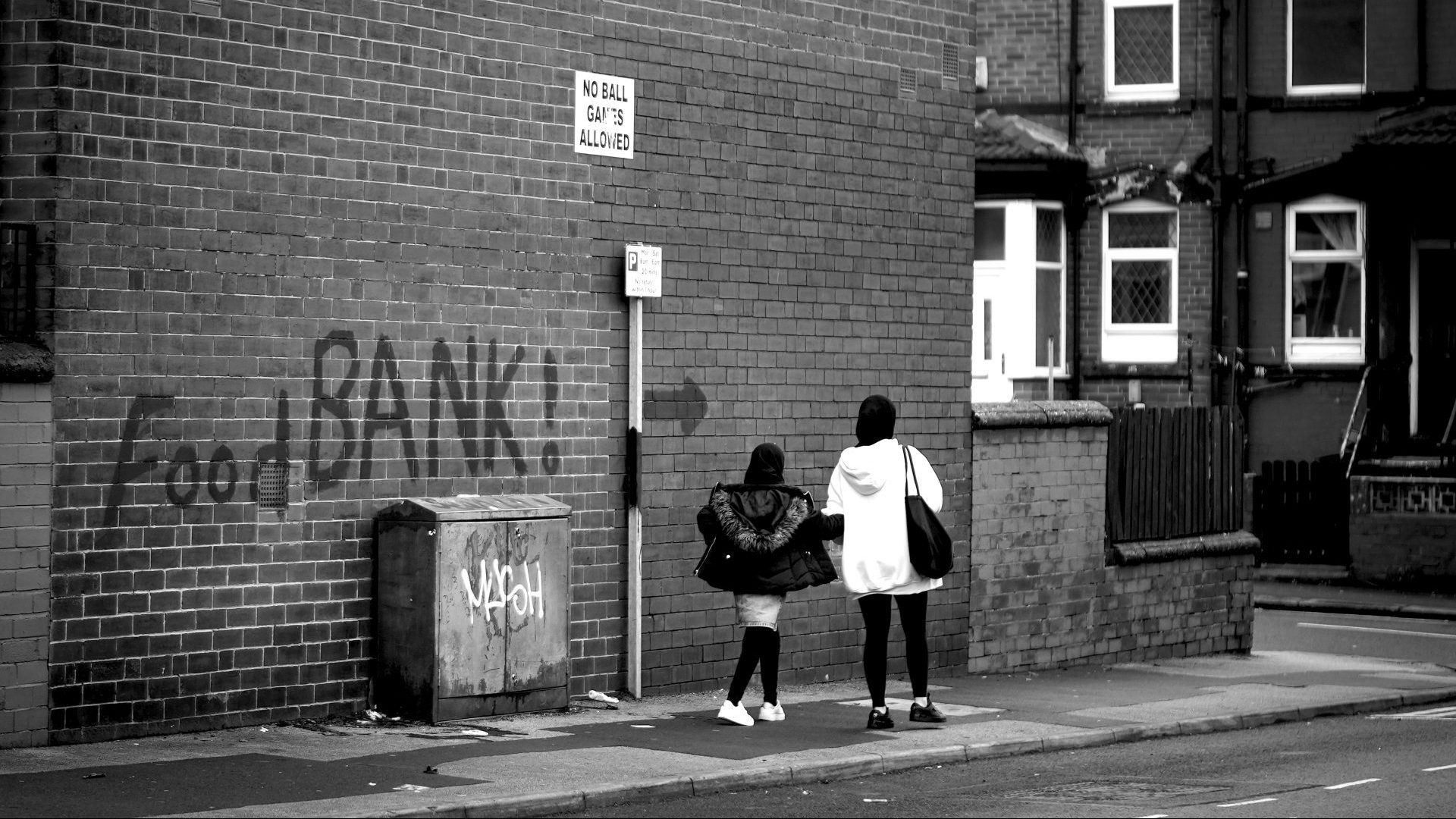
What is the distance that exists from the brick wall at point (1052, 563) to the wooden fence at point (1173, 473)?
0.91 feet

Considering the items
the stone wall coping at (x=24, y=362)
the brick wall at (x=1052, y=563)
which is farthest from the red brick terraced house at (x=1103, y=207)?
the stone wall coping at (x=24, y=362)

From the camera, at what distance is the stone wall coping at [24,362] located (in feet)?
30.8

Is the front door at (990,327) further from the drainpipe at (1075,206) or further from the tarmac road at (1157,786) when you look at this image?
the tarmac road at (1157,786)

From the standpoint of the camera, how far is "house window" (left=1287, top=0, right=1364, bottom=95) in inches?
1041

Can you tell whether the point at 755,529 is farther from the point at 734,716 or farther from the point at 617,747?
the point at 617,747

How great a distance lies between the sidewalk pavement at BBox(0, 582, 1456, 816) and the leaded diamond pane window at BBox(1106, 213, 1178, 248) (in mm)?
13560

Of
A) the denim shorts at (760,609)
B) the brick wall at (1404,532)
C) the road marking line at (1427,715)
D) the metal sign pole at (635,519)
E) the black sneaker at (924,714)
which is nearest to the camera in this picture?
the denim shorts at (760,609)

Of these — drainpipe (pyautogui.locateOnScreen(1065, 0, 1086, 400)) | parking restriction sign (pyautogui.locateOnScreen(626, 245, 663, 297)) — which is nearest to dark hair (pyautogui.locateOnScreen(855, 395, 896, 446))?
parking restriction sign (pyautogui.locateOnScreen(626, 245, 663, 297))

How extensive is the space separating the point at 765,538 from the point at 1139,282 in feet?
58.2

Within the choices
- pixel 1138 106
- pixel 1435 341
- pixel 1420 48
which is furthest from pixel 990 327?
pixel 1420 48

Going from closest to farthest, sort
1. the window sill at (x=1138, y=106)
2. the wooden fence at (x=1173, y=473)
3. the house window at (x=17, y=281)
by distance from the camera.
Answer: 1. the house window at (x=17, y=281)
2. the wooden fence at (x=1173, y=473)
3. the window sill at (x=1138, y=106)

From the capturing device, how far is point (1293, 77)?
2664 centimetres

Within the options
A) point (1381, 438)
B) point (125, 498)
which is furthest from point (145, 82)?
point (1381, 438)

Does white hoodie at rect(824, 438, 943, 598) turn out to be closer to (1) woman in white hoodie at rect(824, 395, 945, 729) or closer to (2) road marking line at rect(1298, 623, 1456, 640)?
(1) woman in white hoodie at rect(824, 395, 945, 729)
